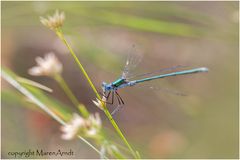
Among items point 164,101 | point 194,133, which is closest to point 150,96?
point 164,101

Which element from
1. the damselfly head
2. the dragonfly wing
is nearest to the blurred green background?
the dragonfly wing

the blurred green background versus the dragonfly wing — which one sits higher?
the blurred green background

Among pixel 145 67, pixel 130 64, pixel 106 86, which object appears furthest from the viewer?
pixel 145 67

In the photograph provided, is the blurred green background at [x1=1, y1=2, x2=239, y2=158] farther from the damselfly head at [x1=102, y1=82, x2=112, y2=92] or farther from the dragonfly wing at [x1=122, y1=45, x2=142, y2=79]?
the damselfly head at [x1=102, y1=82, x2=112, y2=92]

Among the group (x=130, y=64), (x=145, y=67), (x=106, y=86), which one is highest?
(x=145, y=67)

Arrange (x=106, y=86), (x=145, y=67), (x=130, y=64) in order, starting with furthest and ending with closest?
1. (x=145, y=67)
2. (x=130, y=64)
3. (x=106, y=86)

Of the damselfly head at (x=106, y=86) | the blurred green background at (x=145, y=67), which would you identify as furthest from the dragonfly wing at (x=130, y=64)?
the blurred green background at (x=145, y=67)

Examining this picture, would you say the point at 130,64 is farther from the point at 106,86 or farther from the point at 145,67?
the point at 145,67

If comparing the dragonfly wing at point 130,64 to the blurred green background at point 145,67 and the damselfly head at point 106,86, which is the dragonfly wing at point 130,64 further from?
the blurred green background at point 145,67

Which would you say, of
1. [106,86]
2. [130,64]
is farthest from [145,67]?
[106,86]
